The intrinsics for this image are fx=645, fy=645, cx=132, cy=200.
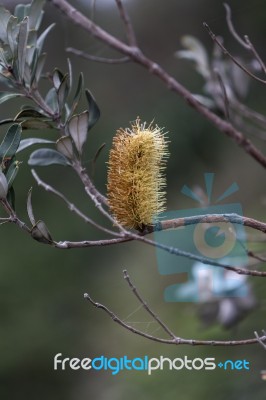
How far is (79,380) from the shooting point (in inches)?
102

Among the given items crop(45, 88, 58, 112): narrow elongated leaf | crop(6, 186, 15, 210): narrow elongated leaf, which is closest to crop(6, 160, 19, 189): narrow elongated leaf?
crop(6, 186, 15, 210): narrow elongated leaf

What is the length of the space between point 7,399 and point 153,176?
6.93ft

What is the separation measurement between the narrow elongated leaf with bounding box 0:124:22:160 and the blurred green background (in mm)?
1412

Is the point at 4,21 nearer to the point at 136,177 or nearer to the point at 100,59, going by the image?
the point at 100,59

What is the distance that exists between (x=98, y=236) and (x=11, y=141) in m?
2.11

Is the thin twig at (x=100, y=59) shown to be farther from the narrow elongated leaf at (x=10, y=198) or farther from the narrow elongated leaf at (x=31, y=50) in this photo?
the narrow elongated leaf at (x=10, y=198)

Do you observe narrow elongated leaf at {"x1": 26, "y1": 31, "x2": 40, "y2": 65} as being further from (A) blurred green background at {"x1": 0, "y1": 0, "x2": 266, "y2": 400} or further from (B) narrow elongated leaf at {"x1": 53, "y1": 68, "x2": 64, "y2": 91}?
(A) blurred green background at {"x1": 0, "y1": 0, "x2": 266, "y2": 400}

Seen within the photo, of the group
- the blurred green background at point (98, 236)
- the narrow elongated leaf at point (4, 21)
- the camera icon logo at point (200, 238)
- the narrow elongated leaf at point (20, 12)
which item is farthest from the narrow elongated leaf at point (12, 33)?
the blurred green background at point (98, 236)

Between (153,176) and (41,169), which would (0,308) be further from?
(153,176)

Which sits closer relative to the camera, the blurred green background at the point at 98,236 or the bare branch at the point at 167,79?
the bare branch at the point at 167,79

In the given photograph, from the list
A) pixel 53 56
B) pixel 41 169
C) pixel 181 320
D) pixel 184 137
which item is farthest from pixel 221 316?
pixel 53 56

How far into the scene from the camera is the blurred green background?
232cm

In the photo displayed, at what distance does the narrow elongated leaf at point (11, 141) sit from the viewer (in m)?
0.62

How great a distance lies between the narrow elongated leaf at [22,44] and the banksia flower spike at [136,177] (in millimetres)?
157
